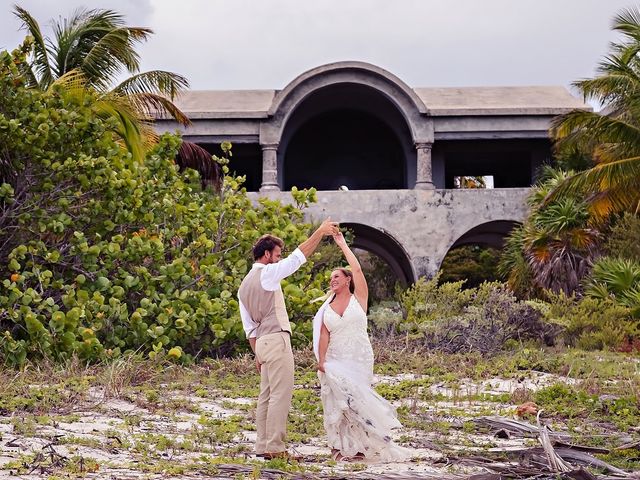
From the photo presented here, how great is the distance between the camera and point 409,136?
24719mm

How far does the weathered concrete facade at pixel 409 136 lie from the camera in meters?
21.5

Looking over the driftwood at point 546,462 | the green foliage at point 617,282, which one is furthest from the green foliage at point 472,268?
the driftwood at point 546,462

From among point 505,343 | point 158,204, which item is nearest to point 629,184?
point 505,343

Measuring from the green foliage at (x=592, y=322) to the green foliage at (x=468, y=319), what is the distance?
419mm

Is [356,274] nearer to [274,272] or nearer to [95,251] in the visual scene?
[274,272]

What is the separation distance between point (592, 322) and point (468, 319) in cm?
236

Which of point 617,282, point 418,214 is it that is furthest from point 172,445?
point 418,214

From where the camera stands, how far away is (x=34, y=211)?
12.1m

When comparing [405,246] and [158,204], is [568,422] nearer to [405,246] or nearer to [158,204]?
[158,204]

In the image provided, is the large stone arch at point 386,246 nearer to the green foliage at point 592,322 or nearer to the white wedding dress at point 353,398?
the green foliage at point 592,322

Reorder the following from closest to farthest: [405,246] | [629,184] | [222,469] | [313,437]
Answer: [222,469] < [313,437] < [629,184] < [405,246]

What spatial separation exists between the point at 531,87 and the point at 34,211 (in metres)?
18.6

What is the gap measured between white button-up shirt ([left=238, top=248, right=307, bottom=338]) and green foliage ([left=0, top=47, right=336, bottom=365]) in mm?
4585

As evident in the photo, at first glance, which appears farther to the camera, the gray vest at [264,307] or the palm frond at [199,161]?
the palm frond at [199,161]
